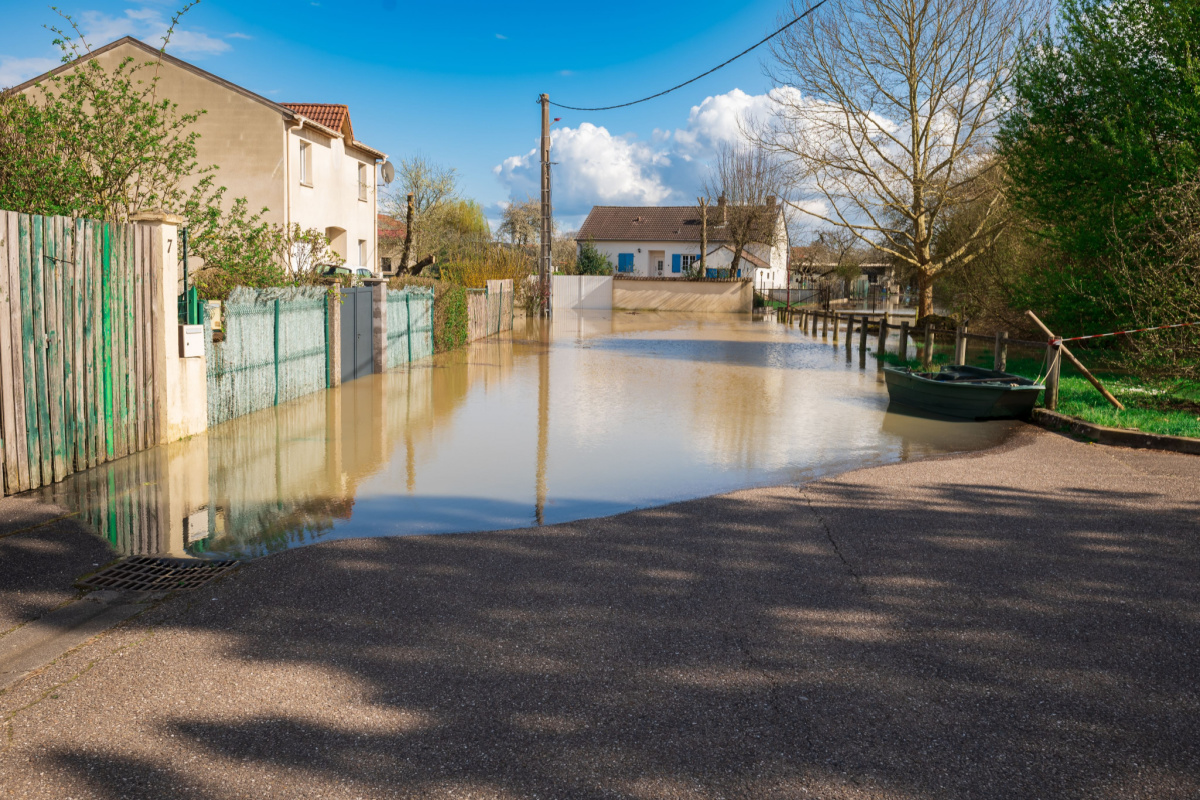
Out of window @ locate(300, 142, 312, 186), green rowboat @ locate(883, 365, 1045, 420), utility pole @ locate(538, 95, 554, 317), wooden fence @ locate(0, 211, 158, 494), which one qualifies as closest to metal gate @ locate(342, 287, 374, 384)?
wooden fence @ locate(0, 211, 158, 494)

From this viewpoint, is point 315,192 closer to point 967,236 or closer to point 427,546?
point 967,236

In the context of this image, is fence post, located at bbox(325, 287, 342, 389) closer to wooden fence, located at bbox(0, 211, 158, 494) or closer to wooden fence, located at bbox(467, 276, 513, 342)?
wooden fence, located at bbox(0, 211, 158, 494)

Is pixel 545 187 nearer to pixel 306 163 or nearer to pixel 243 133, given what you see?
pixel 306 163

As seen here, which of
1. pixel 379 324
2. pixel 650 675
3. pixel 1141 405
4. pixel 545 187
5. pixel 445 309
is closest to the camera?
pixel 650 675

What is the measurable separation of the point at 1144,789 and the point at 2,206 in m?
10.9

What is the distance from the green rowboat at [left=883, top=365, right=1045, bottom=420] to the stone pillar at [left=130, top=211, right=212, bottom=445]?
9783 millimetres

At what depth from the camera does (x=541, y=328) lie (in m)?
31.8

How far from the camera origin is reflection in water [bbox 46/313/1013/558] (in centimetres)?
707

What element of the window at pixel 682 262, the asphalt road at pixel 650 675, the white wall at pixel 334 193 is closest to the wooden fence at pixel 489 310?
the white wall at pixel 334 193

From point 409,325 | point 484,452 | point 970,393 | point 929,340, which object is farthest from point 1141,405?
point 409,325

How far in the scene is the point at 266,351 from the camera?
12367mm

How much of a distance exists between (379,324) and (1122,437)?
1236 cm

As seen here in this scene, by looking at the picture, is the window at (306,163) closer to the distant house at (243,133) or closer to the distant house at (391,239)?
the distant house at (243,133)

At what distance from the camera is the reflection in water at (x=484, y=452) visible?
707 cm
